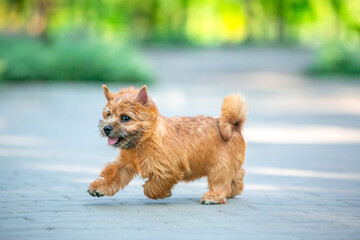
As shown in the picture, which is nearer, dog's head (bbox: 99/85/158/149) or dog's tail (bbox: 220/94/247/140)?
dog's head (bbox: 99/85/158/149)

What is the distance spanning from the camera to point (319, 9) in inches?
2073

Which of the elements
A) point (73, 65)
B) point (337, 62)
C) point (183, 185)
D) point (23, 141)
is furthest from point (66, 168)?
point (337, 62)

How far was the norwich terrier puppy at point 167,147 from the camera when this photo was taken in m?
5.88

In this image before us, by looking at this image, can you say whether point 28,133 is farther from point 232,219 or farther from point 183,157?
point 232,219

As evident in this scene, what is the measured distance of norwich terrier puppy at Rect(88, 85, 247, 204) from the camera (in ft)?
19.3

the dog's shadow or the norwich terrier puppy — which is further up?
the norwich terrier puppy

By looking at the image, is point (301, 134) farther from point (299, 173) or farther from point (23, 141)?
point (23, 141)

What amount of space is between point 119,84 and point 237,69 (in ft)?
34.4

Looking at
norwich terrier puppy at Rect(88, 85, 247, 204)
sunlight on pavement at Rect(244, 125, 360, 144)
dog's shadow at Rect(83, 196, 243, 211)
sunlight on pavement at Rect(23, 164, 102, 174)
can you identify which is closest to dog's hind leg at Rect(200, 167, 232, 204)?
norwich terrier puppy at Rect(88, 85, 247, 204)

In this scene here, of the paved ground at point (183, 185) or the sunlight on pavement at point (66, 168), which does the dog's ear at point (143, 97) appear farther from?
the sunlight on pavement at point (66, 168)

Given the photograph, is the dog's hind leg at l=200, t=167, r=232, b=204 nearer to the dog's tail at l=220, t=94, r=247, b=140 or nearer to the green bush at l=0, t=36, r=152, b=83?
the dog's tail at l=220, t=94, r=247, b=140

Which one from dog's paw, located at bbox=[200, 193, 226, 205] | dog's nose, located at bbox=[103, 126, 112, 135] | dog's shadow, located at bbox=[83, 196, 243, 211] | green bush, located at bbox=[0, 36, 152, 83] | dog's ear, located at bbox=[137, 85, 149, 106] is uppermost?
green bush, located at bbox=[0, 36, 152, 83]

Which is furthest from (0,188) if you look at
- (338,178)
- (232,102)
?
(338,178)

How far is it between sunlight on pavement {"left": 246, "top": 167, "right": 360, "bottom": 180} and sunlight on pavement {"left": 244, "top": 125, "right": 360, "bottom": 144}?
11.5 ft
